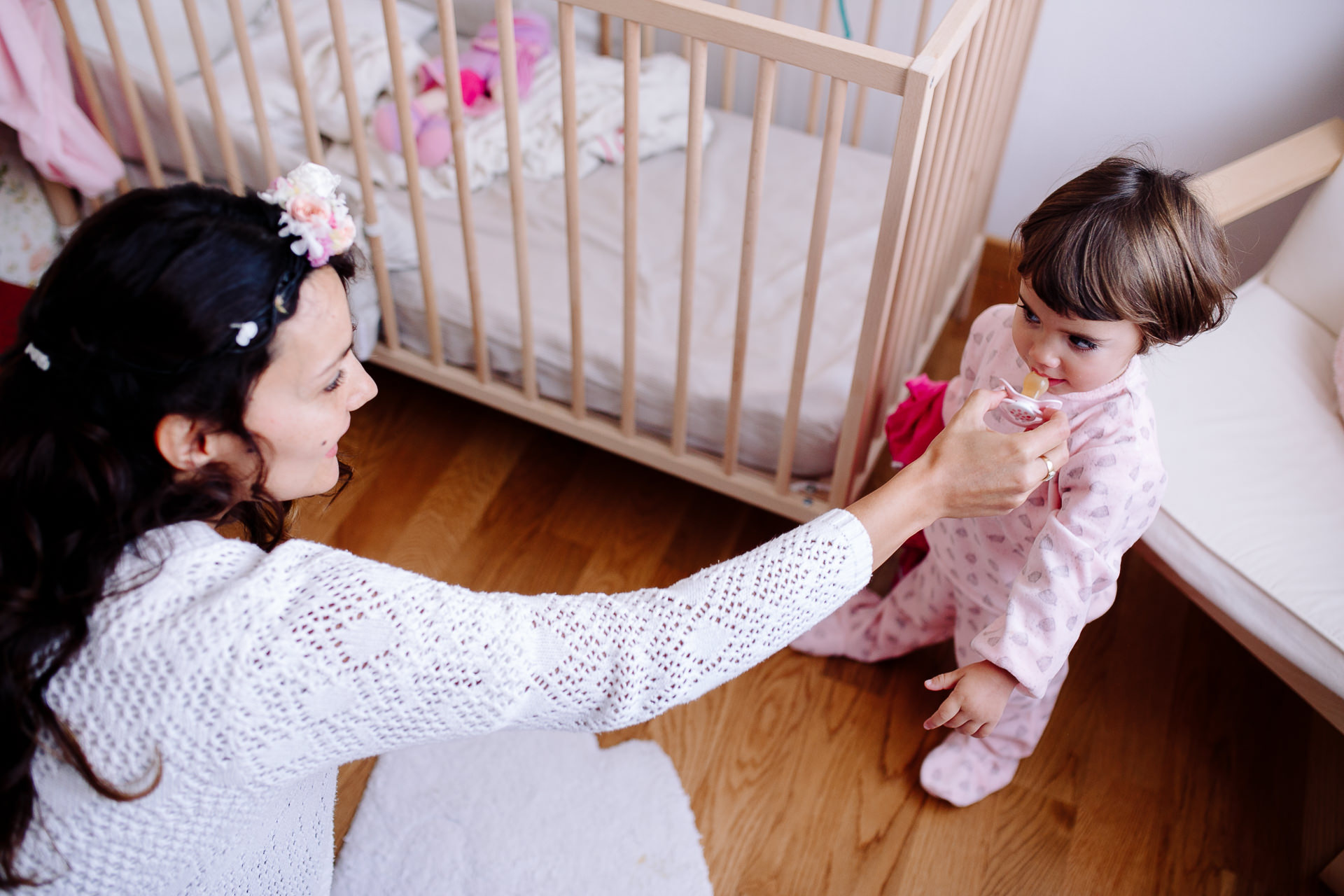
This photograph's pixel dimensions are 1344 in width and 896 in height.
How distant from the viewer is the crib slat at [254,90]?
139 centimetres

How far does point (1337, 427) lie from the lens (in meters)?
1.43

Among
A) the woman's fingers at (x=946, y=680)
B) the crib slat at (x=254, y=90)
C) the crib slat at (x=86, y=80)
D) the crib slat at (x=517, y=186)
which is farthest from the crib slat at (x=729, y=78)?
the woman's fingers at (x=946, y=680)

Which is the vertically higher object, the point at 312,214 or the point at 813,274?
the point at 312,214

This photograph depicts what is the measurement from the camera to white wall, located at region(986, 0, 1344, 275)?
1.69m

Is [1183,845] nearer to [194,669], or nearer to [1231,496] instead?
[1231,496]

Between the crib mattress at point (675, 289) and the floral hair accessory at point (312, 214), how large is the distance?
75 cm

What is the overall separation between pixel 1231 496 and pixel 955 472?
0.66 m

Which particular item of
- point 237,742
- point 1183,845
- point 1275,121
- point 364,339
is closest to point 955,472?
point 237,742

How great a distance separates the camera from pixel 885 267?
118 cm

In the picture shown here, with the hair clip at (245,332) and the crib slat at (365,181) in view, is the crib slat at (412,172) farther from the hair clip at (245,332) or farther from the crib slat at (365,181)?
the hair clip at (245,332)

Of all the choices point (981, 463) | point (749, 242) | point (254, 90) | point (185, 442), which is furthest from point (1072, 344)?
point (254, 90)

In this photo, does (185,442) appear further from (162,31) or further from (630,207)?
(162,31)

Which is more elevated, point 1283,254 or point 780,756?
point 1283,254

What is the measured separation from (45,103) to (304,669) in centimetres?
128
